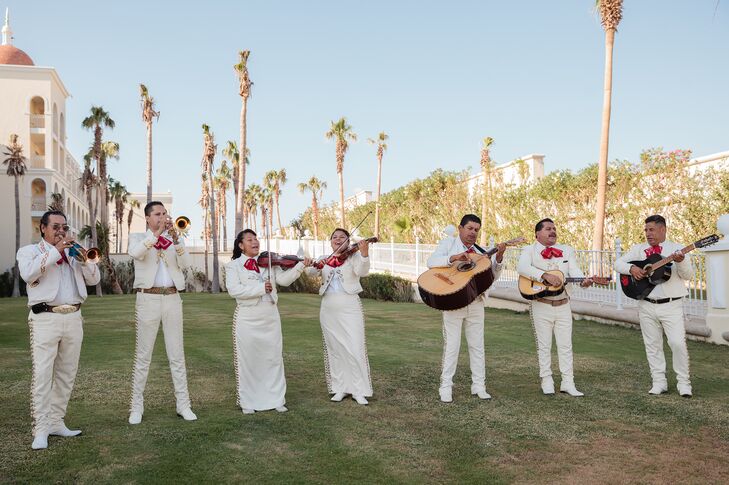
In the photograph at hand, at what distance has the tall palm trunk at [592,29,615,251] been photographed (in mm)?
20203

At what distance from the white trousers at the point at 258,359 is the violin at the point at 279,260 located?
17.4 inches

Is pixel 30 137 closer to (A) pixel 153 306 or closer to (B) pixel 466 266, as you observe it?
(A) pixel 153 306

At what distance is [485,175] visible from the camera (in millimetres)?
32281

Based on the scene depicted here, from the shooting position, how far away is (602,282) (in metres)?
7.28

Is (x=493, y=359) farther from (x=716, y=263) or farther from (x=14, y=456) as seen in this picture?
(x=14, y=456)

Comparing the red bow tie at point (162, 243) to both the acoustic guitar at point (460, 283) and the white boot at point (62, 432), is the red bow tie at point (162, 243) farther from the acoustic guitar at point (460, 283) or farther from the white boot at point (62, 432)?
the acoustic guitar at point (460, 283)

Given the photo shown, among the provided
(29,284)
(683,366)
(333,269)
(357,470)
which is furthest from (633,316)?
(29,284)

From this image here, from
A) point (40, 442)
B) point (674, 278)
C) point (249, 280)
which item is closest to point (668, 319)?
point (674, 278)

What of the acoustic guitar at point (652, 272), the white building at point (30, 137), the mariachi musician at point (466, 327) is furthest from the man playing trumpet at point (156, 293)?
the white building at point (30, 137)

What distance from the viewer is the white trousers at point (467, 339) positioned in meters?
7.61

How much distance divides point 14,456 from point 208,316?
13622 mm

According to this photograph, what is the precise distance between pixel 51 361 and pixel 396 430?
3288mm

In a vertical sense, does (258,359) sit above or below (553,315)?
below

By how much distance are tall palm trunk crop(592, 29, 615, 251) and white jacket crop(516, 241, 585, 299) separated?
13.0m
